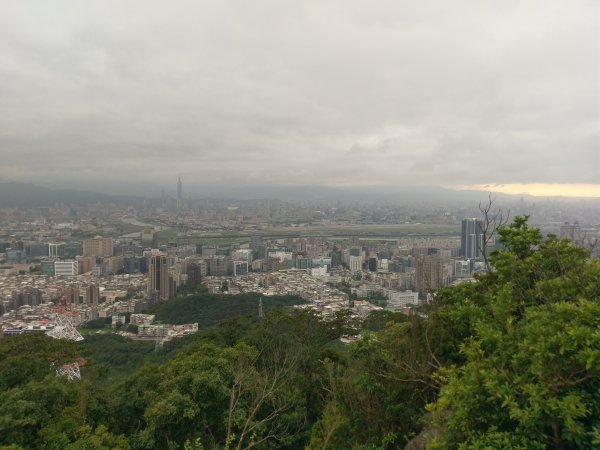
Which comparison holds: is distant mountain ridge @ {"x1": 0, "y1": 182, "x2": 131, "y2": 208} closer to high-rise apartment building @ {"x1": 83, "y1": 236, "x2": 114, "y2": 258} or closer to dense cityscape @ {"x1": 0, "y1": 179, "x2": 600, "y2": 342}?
dense cityscape @ {"x1": 0, "y1": 179, "x2": 600, "y2": 342}

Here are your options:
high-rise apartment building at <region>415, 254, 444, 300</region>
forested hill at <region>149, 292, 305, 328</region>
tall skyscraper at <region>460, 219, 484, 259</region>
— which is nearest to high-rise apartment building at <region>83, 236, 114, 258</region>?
forested hill at <region>149, 292, 305, 328</region>

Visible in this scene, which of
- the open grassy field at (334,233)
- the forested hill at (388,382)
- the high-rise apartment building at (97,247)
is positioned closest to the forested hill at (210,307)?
the forested hill at (388,382)

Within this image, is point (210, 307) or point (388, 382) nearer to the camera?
point (388, 382)

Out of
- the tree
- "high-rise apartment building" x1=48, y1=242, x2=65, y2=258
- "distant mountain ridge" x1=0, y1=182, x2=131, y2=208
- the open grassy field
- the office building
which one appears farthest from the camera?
"distant mountain ridge" x1=0, y1=182, x2=131, y2=208

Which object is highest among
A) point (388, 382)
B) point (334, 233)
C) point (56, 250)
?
point (388, 382)

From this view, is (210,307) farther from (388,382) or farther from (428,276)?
(388,382)

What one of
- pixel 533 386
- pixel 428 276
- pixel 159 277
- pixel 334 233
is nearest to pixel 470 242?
pixel 334 233

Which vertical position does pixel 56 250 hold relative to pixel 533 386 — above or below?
below
